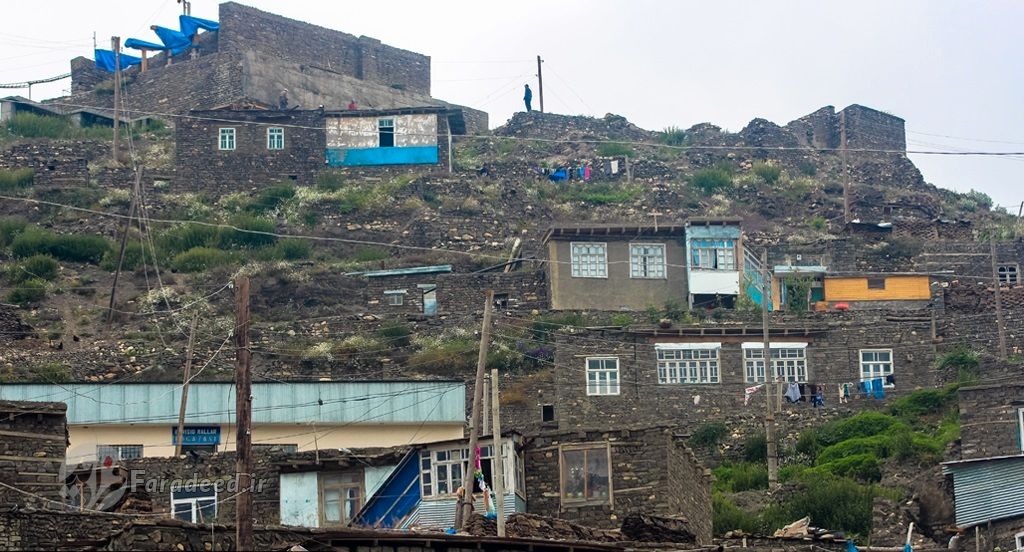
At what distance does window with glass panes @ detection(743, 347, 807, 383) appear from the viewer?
176ft

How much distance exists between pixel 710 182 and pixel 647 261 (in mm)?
15773

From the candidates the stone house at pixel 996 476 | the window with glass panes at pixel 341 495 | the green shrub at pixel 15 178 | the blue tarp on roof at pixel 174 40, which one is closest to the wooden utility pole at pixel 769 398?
the stone house at pixel 996 476

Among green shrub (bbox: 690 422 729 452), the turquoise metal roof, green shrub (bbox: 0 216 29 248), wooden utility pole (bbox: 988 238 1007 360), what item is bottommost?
green shrub (bbox: 690 422 729 452)

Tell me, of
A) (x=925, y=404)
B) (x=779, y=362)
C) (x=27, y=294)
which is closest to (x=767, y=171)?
(x=779, y=362)

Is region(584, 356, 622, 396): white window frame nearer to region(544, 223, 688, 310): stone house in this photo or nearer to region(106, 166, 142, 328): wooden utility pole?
region(544, 223, 688, 310): stone house

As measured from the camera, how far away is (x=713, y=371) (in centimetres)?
5347

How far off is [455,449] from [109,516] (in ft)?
31.7

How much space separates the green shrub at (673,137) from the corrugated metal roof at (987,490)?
41.8m

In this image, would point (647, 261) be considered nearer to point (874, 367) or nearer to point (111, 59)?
point (874, 367)

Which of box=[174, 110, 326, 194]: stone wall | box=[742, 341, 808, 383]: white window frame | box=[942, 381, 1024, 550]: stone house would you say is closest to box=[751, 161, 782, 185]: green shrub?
box=[174, 110, 326, 194]: stone wall

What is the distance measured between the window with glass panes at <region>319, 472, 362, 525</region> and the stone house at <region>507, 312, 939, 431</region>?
1310 cm

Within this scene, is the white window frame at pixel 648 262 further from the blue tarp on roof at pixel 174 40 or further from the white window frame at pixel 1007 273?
the blue tarp on roof at pixel 174 40

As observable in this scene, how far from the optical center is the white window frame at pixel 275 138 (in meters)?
69.4

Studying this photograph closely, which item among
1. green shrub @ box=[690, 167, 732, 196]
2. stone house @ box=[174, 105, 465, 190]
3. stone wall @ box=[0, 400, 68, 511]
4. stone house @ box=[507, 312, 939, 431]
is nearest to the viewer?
stone wall @ box=[0, 400, 68, 511]
